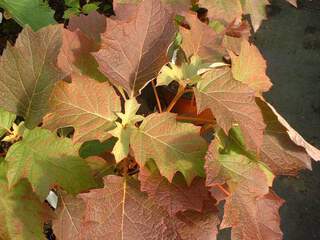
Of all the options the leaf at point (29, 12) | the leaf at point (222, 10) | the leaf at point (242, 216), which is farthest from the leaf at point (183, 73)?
the leaf at point (29, 12)

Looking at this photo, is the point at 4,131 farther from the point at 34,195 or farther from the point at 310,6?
the point at 310,6

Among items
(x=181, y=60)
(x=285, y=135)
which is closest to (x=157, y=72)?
(x=181, y=60)

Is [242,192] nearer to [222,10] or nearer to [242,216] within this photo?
[242,216]

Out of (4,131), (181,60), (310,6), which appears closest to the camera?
(4,131)

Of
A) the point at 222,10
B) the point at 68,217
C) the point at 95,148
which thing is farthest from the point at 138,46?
the point at 222,10

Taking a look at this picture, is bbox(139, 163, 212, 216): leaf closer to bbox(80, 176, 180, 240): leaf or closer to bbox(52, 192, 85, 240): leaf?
bbox(80, 176, 180, 240): leaf

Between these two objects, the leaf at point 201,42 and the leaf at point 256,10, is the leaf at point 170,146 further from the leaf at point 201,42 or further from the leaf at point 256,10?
the leaf at point 256,10
